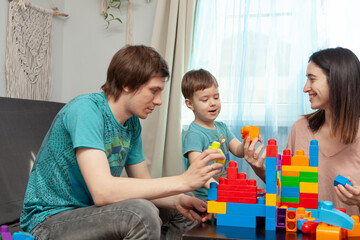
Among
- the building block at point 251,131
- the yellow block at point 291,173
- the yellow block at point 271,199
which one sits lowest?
the yellow block at point 271,199

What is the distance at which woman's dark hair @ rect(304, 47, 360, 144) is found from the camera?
176 cm

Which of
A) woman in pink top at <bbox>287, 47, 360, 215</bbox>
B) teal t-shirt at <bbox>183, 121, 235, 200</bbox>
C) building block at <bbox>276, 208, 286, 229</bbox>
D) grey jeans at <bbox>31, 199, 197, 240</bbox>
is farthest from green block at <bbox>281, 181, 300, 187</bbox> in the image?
teal t-shirt at <bbox>183, 121, 235, 200</bbox>

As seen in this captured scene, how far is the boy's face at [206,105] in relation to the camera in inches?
83.0

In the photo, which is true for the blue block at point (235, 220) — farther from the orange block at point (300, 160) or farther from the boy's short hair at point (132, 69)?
the boy's short hair at point (132, 69)

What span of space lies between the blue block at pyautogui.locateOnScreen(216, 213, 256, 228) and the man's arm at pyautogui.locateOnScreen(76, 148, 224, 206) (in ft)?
0.40

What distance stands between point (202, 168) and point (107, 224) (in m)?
0.33

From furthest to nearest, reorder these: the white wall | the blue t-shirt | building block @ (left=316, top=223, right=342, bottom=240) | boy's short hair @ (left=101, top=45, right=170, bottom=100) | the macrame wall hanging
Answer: the white wall < the macrame wall hanging < boy's short hair @ (left=101, top=45, right=170, bottom=100) < the blue t-shirt < building block @ (left=316, top=223, right=342, bottom=240)

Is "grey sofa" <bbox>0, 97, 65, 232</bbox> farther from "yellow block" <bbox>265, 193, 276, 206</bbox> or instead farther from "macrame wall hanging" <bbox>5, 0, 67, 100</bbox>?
"yellow block" <bbox>265, 193, 276, 206</bbox>

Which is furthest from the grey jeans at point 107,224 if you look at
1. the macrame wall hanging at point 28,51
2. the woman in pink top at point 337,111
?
the macrame wall hanging at point 28,51

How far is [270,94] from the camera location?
8.57ft

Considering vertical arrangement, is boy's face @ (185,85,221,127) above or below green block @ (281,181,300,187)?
above

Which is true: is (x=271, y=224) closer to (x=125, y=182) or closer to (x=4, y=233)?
(x=125, y=182)

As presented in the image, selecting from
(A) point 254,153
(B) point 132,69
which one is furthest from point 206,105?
(B) point 132,69

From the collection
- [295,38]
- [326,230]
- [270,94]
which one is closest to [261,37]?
[295,38]
